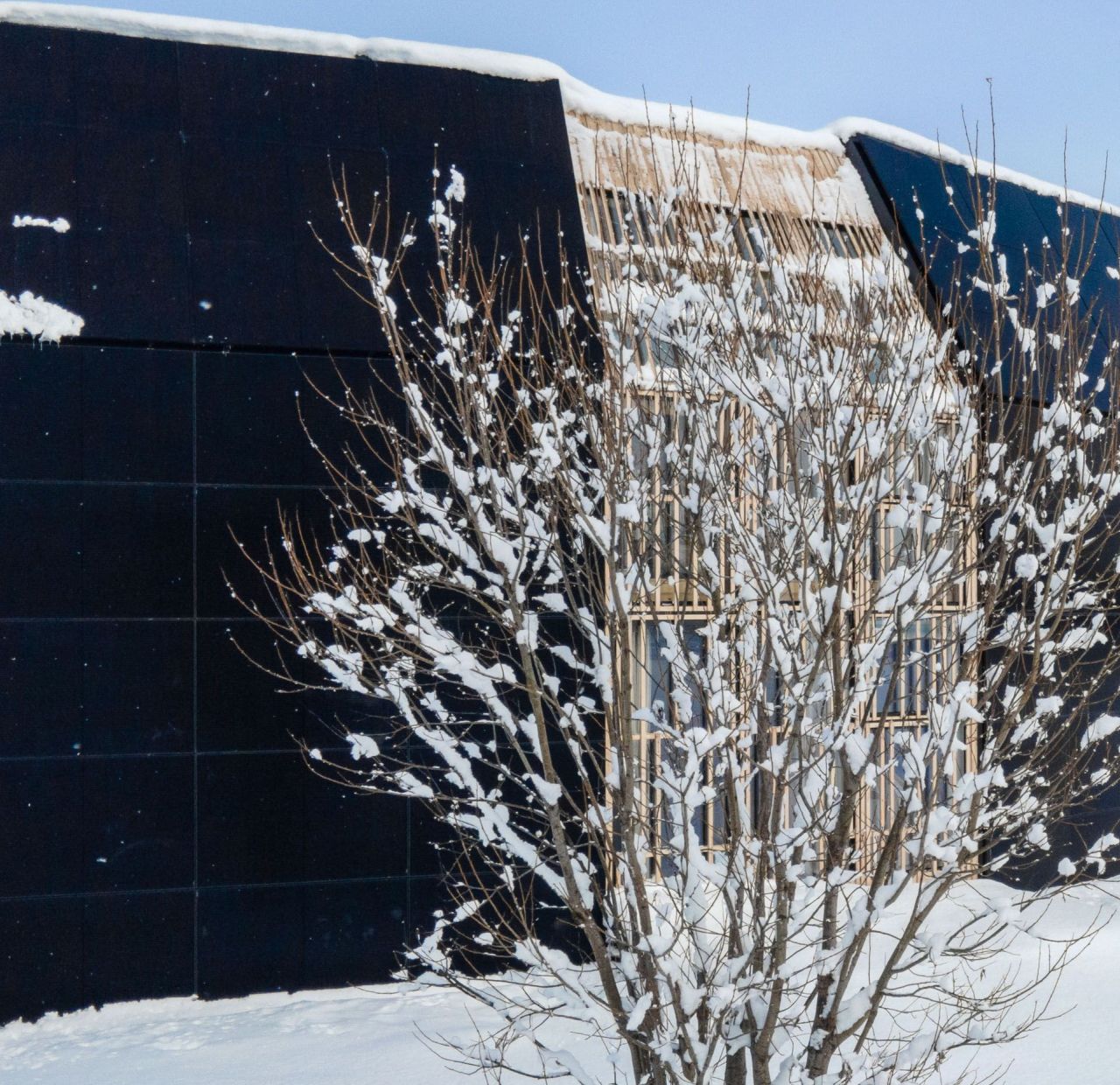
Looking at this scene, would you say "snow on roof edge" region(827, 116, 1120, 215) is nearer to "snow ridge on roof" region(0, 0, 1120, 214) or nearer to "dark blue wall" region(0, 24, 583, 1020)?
"snow ridge on roof" region(0, 0, 1120, 214)

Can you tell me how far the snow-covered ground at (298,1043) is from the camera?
707 cm

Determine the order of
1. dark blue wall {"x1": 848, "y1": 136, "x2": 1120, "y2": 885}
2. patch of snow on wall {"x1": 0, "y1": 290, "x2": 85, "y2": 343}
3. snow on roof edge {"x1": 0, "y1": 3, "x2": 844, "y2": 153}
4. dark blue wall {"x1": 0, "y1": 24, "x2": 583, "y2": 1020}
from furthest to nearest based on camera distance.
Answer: dark blue wall {"x1": 848, "y1": 136, "x2": 1120, "y2": 885} → snow on roof edge {"x1": 0, "y1": 3, "x2": 844, "y2": 153} → patch of snow on wall {"x1": 0, "y1": 290, "x2": 85, "y2": 343} → dark blue wall {"x1": 0, "y1": 24, "x2": 583, "y2": 1020}

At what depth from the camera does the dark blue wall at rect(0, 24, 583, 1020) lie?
8008 millimetres

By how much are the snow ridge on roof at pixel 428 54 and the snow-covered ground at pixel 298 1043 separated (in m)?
5.43

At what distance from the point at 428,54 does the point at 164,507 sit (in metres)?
4.19

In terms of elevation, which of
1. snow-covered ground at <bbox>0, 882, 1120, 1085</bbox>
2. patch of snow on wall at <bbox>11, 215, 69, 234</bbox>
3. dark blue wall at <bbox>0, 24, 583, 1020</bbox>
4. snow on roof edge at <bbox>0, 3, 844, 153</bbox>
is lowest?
snow-covered ground at <bbox>0, 882, 1120, 1085</bbox>

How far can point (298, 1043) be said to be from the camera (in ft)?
24.6

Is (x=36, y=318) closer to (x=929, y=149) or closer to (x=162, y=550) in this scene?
(x=162, y=550)

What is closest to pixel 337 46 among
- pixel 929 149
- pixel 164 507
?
pixel 164 507

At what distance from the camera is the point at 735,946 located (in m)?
4.38

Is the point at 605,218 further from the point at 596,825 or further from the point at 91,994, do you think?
the point at 91,994

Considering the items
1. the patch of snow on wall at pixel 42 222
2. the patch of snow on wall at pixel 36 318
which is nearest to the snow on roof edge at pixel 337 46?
the patch of snow on wall at pixel 42 222

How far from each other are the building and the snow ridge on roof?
37 mm

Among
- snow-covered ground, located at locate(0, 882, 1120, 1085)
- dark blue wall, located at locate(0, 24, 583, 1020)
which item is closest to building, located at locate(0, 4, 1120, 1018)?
dark blue wall, located at locate(0, 24, 583, 1020)
